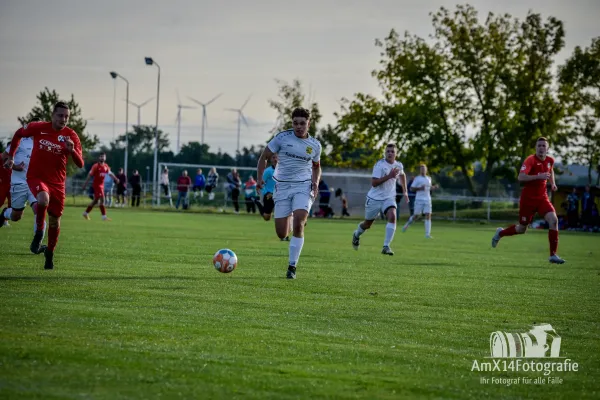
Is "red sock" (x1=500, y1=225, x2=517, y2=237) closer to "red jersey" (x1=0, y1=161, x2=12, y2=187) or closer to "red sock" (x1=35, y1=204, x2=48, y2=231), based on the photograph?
"red sock" (x1=35, y1=204, x2=48, y2=231)

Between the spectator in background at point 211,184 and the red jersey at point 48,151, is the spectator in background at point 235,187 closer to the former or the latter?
the spectator in background at point 211,184

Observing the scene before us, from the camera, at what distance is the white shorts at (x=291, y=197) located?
13.8 metres

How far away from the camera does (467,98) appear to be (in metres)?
58.7

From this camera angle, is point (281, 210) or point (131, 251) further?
point (131, 251)

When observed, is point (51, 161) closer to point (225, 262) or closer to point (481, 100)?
point (225, 262)

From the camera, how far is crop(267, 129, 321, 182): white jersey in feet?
45.4

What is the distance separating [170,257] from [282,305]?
21.8 feet

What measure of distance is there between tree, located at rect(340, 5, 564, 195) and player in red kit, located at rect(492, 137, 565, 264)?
3828 cm

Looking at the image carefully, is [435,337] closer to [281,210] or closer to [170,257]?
[281,210]

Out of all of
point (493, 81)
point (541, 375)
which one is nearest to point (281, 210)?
point (541, 375)

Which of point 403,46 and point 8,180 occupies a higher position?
point 403,46

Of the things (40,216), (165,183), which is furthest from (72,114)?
(40,216)

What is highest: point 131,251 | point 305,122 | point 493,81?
point 493,81

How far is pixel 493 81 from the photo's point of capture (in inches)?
2256
